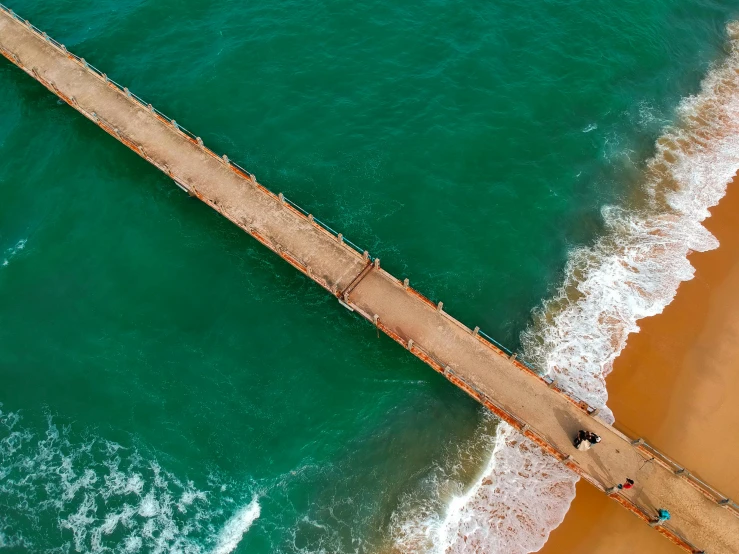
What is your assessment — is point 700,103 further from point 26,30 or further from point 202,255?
point 26,30

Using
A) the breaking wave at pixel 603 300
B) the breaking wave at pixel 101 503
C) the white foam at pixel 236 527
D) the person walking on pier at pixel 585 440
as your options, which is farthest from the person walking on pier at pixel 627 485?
the breaking wave at pixel 101 503

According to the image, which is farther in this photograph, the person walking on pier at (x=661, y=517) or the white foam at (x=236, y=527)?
the white foam at (x=236, y=527)

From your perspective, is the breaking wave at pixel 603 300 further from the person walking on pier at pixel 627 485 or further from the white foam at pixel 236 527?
the white foam at pixel 236 527

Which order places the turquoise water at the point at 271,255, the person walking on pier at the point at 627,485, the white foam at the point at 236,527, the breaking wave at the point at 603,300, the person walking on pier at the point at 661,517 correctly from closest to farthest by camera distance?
the person walking on pier at the point at 661,517
the person walking on pier at the point at 627,485
the white foam at the point at 236,527
the breaking wave at the point at 603,300
the turquoise water at the point at 271,255

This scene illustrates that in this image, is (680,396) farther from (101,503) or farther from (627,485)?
(101,503)

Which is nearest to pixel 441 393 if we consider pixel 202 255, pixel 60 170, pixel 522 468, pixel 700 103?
pixel 522 468
